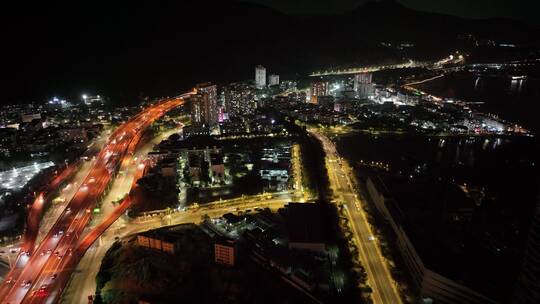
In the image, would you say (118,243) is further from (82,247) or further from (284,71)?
(284,71)

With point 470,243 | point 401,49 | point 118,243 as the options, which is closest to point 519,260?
point 470,243

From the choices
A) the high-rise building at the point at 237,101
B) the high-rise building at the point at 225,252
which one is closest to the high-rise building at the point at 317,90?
the high-rise building at the point at 237,101

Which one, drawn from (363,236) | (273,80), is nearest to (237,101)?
(273,80)

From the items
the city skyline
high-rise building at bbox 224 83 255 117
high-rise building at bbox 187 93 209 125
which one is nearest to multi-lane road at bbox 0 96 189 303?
the city skyline

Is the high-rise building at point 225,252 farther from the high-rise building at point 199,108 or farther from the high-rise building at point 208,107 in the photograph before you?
the high-rise building at point 208,107

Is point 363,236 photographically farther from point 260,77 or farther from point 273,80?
point 273,80
